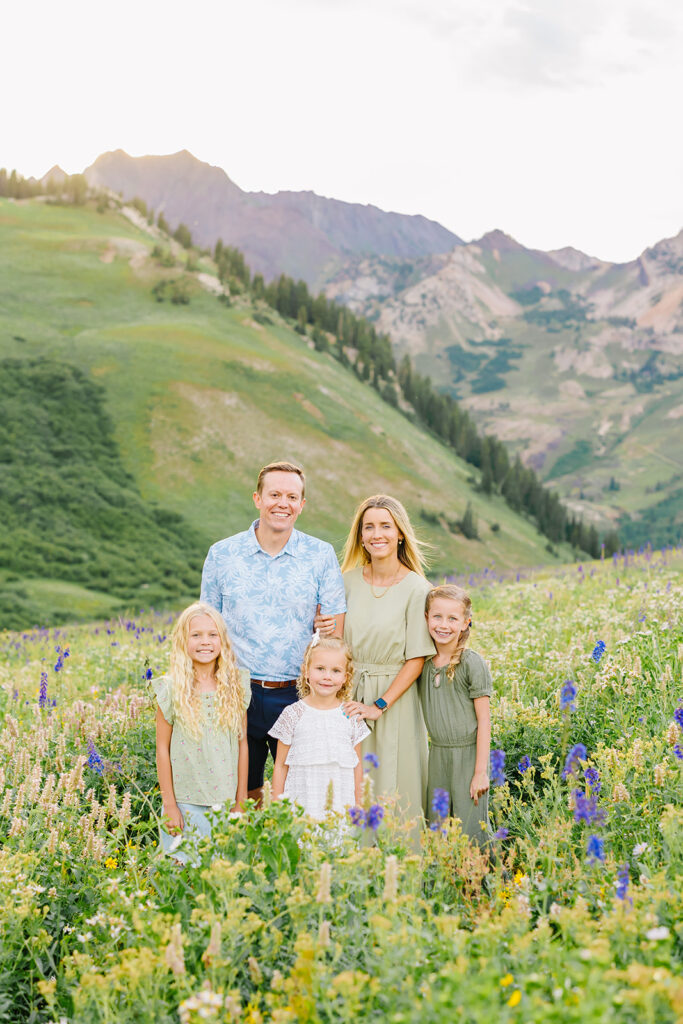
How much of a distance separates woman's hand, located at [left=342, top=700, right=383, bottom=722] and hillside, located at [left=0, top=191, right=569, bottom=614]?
1581 inches

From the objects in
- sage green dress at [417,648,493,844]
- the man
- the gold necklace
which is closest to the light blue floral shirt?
the man

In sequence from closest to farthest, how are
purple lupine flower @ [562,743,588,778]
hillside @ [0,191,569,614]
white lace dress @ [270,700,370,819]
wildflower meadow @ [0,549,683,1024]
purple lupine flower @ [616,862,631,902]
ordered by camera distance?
wildflower meadow @ [0,549,683,1024]
purple lupine flower @ [616,862,631,902]
purple lupine flower @ [562,743,588,778]
white lace dress @ [270,700,370,819]
hillside @ [0,191,569,614]

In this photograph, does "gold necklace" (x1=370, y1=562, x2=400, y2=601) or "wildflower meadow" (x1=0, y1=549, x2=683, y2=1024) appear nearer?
"wildflower meadow" (x1=0, y1=549, x2=683, y2=1024)

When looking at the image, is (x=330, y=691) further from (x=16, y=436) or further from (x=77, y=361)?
(x=77, y=361)

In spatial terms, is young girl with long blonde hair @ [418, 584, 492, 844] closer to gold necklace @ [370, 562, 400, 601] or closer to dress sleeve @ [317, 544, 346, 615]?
gold necklace @ [370, 562, 400, 601]

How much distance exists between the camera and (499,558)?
69.7 meters

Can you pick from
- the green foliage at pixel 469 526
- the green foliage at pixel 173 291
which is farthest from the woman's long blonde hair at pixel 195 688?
the green foliage at pixel 173 291

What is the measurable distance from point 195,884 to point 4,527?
52.8 meters

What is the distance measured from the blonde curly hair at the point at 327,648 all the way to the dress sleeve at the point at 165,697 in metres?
0.89

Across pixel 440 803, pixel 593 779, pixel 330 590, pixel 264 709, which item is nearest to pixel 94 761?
pixel 264 709

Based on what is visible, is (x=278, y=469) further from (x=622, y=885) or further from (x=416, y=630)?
(x=622, y=885)

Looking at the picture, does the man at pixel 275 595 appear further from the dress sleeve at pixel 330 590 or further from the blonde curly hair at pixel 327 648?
the blonde curly hair at pixel 327 648

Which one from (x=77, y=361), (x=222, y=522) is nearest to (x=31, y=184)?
(x=77, y=361)

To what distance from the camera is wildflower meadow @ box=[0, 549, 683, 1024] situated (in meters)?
2.71
